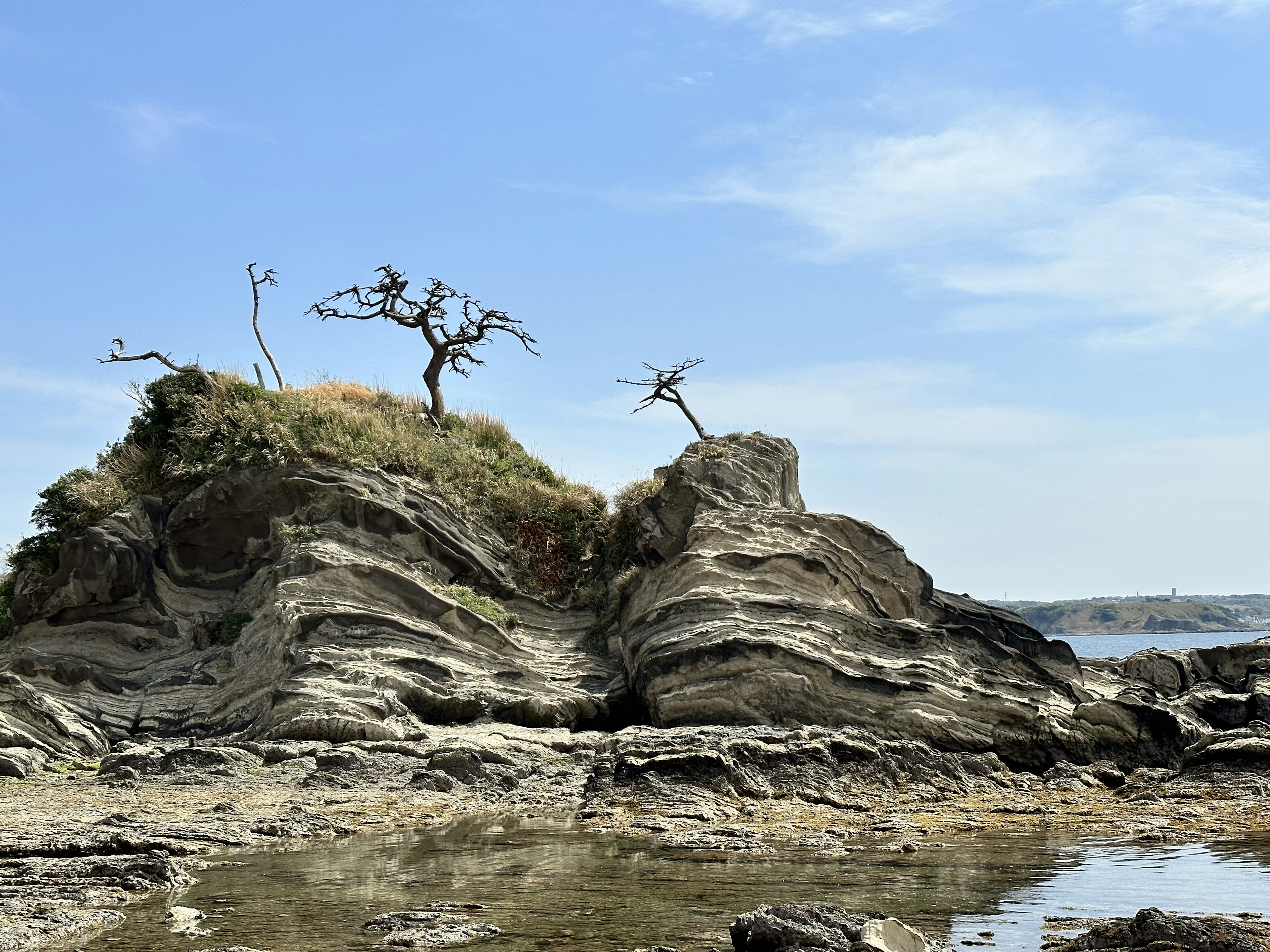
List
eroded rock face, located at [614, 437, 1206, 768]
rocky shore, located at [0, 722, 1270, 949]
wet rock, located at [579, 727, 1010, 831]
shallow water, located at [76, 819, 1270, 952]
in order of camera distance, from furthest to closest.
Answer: eroded rock face, located at [614, 437, 1206, 768]
wet rock, located at [579, 727, 1010, 831]
rocky shore, located at [0, 722, 1270, 949]
shallow water, located at [76, 819, 1270, 952]

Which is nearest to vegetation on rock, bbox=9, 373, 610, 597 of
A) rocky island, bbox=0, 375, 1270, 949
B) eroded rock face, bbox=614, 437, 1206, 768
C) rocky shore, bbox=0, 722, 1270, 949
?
rocky island, bbox=0, 375, 1270, 949

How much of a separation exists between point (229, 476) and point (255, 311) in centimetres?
1051

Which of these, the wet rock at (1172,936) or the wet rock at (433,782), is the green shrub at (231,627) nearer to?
the wet rock at (433,782)

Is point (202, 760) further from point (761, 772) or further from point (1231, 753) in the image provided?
point (1231, 753)

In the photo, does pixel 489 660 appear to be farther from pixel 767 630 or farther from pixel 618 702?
pixel 767 630

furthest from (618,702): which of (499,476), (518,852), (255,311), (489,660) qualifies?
(255,311)

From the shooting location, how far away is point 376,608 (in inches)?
790

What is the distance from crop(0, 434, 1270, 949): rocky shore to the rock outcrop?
5cm

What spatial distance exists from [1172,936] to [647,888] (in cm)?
366

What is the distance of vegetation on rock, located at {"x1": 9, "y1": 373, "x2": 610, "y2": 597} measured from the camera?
23.1 m

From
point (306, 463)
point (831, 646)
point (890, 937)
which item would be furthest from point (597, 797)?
point (306, 463)

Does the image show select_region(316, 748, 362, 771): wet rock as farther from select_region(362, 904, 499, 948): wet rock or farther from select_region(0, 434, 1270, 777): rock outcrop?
select_region(362, 904, 499, 948): wet rock

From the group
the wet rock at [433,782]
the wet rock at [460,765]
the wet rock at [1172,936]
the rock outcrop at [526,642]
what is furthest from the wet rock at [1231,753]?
the wet rock at [433,782]

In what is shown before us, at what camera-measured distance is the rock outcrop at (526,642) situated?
656 inches
